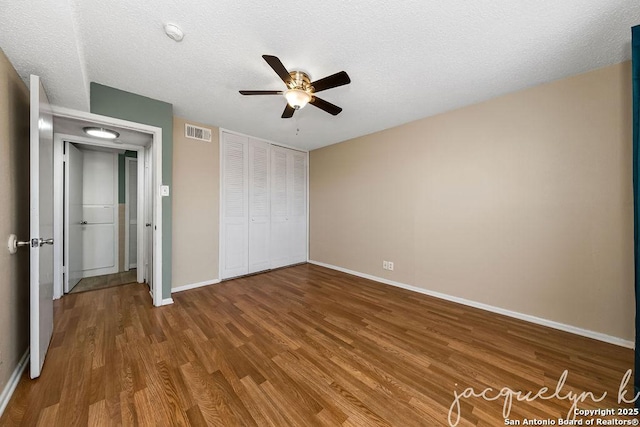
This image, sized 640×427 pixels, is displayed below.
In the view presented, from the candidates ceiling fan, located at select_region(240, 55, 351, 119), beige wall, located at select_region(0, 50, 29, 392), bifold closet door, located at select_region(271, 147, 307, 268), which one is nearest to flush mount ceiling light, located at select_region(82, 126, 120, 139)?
beige wall, located at select_region(0, 50, 29, 392)

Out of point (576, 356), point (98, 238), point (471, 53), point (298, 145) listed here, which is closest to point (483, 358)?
point (576, 356)

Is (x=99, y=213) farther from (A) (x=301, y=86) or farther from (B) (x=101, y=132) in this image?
(A) (x=301, y=86)

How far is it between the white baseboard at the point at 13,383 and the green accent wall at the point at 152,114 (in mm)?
1121

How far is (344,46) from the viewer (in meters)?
1.79

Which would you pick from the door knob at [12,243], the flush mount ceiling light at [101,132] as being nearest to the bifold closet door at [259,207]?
the flush mount ceiling light at [101,132]

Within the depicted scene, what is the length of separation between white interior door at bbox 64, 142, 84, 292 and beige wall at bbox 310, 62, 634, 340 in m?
4.44

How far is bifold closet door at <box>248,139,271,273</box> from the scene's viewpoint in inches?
160

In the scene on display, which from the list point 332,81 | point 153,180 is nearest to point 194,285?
point 153,180

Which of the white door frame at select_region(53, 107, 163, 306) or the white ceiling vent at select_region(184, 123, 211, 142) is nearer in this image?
the white door frame at select_region(53, 107, 163, 306)

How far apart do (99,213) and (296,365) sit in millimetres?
4410

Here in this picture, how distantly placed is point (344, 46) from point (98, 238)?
488 cm

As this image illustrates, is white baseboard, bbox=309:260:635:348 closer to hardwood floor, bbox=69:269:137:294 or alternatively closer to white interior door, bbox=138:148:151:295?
white interior door, bbox=138:148:151:295

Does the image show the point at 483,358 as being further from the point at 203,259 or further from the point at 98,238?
the point at 98,238

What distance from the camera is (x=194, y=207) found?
3330 mm
